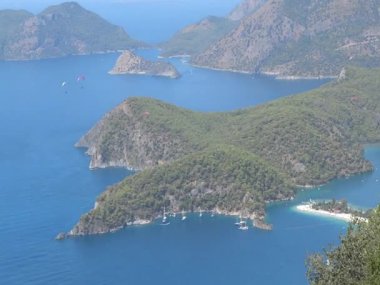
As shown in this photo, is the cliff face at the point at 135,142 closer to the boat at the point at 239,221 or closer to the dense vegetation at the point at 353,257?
the boat at the point at 239,221

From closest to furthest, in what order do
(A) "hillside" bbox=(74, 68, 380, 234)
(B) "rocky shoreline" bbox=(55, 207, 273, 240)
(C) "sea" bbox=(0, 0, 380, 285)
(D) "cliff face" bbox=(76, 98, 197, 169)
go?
(C) "sea" bbox=(0, 0, 380, 285), (B) "rocky shoreline" bbox=(55, 207, 273, 240), (A) "hillside" bbox=(74, 68, 380, 234), (D) "cliff face" bbox=(76, 98, 197, 169)

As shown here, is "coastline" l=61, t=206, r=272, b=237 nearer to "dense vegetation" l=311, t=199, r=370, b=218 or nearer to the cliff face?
"dense vegetation" l=311, t=199, r=370, b=218

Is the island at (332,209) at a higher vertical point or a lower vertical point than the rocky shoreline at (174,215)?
higher

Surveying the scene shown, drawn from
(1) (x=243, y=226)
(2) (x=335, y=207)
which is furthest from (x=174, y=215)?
(2) (x=335, y=207)

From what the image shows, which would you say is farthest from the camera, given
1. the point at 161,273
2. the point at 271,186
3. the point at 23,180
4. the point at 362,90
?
the point at 362,90

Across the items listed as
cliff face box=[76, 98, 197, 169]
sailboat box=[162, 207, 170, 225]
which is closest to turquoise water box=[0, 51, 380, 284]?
sailboat box=[162, 207, 170, 225]

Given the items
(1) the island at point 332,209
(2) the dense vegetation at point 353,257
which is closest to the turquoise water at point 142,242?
(1) the island at point 332,209

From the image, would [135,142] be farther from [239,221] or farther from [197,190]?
[239,221]

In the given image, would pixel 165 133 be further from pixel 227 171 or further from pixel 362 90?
pixel 362 90

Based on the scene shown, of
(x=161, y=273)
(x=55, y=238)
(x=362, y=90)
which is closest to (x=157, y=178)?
(x=55, y=238)
